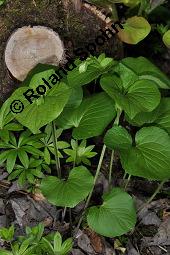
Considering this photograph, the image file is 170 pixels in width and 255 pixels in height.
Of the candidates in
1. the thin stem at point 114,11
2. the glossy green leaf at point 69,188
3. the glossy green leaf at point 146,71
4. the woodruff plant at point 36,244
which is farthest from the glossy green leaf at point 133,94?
the thin stem at point 114,11

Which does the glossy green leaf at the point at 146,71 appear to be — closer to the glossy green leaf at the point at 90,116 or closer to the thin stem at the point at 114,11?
the glossy green leaf at the point at 90,116

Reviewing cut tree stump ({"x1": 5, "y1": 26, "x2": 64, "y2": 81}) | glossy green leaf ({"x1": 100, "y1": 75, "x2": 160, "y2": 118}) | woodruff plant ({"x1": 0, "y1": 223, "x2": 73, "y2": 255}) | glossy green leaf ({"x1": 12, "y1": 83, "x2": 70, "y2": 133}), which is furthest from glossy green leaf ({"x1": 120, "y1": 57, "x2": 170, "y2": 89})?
woodruff plant ({"x1": 0, "y1": 223, "x2": 73, "y2": 255})

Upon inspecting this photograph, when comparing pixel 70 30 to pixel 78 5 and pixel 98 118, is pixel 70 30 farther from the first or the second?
pixel 98 118

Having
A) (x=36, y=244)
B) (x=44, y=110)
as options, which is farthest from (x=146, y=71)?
(x=36, y=244)

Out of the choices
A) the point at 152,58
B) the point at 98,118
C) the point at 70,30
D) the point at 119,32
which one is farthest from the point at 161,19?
the point at 98,118

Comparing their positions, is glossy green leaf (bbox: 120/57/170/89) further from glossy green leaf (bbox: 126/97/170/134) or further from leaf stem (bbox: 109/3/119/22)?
leaf stem (bbox: 109/3/119/22)
